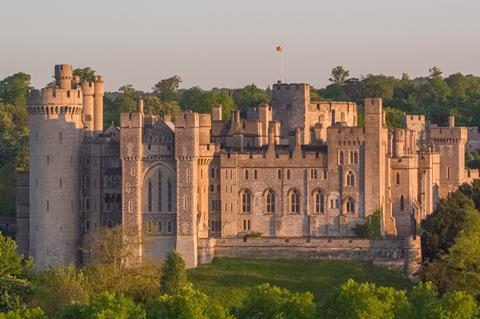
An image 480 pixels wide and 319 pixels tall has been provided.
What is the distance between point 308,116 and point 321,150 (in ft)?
26.3

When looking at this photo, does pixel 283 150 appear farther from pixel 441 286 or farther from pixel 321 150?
pixel 441 286

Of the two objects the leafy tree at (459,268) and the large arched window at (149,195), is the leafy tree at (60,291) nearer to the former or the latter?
the large arched window at (149,195)

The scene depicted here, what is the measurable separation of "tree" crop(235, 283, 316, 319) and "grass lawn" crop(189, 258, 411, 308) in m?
11.5

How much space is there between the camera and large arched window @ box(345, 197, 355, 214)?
344 ft

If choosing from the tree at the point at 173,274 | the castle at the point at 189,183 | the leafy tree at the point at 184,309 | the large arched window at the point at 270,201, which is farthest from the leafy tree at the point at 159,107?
the leafy tree at the point at 184,309

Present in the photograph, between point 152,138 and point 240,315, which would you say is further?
point 152,138

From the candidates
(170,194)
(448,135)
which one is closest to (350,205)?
(170,194)

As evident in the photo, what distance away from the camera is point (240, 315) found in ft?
279

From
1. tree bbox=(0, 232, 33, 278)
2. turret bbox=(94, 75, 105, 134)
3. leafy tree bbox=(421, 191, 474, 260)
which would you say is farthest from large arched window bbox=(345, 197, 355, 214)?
tree bbox=(0, 232, 33, 278)

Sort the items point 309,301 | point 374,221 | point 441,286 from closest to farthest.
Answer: point 309,301, point 441,286, point 374,221

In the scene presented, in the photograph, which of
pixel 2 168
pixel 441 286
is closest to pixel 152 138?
pixel 441 286

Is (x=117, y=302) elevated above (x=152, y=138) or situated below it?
below

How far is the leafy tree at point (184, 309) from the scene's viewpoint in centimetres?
8150

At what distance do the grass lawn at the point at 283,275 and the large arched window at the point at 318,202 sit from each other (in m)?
3.84
